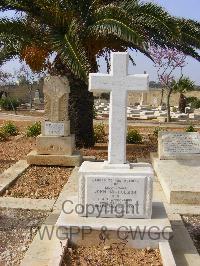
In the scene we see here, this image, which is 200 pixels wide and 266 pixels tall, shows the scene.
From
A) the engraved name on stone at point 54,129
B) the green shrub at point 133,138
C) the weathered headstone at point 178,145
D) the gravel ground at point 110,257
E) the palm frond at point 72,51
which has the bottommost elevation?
the gravel ground at point 110,257

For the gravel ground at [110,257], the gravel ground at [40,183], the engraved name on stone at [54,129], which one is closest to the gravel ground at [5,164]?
the gravel ground at [40,183]

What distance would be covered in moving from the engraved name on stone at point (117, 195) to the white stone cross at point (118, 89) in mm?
292

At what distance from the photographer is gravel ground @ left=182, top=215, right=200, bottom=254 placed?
524cm

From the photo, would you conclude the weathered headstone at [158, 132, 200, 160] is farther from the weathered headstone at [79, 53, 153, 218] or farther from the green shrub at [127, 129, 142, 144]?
the weathered headstone at [79, 53, 153, 218]

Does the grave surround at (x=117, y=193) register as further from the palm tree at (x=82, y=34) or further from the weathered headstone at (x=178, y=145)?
the weathered headstone at (x=178, y=145)

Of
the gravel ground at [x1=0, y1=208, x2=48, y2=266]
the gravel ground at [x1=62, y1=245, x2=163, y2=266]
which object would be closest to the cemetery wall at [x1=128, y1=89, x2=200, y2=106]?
the gravel ground at [x1=0, y1=208, x2=48, y2=266]

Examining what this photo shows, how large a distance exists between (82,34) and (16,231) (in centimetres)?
553

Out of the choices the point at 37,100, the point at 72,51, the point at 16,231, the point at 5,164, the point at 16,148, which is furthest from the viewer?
the point at 37,100

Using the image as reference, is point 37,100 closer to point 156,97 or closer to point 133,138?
point 156,97

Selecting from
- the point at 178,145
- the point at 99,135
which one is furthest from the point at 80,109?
the point at 178,145

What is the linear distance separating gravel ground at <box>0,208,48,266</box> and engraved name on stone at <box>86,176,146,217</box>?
0.90 metres

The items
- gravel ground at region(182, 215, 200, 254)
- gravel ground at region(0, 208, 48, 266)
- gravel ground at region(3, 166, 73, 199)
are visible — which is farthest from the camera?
gravel ground at region(3, 166, 73, 199)

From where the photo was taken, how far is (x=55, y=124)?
932 cm

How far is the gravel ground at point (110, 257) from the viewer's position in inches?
175
